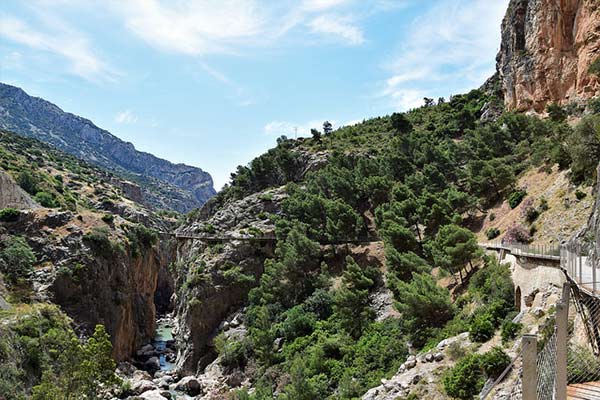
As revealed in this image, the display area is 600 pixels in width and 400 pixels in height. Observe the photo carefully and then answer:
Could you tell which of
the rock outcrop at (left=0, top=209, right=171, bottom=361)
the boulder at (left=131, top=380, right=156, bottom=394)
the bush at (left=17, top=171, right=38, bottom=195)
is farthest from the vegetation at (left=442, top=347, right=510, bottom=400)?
the bush at (left=17, top=171, right=38, bottom=195)

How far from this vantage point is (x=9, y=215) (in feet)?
152

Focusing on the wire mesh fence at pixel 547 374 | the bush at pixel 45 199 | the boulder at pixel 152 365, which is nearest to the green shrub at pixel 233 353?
the boulder at pixel 152 365

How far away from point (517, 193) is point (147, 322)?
163 feet

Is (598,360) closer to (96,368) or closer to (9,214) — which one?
(96,368)

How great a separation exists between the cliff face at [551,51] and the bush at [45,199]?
67892 millimetres

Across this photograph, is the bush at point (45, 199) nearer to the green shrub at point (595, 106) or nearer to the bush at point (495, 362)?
the bush at point (495, 362)

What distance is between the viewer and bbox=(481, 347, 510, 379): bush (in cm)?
1686

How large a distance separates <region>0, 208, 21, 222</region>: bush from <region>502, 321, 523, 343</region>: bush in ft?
162

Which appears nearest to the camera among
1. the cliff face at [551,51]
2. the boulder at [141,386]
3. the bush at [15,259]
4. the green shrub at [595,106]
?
the green shrub at [595,106]

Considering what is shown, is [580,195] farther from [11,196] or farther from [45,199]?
[45,199]

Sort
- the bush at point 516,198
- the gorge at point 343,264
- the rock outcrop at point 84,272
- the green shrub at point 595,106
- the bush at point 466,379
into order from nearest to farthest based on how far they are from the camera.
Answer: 1. the bush at point 466,379
2. the gorge at point 343,264
3. the green shrub at point 595,106
4. the bush at point 516,198
5. the rock outcrop at point 84,272

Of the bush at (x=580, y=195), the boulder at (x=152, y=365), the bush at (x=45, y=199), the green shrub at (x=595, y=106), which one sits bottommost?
the boulder at (x=152, y=365)

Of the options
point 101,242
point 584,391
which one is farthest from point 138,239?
point 584,391

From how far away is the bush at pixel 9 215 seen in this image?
151 ft
